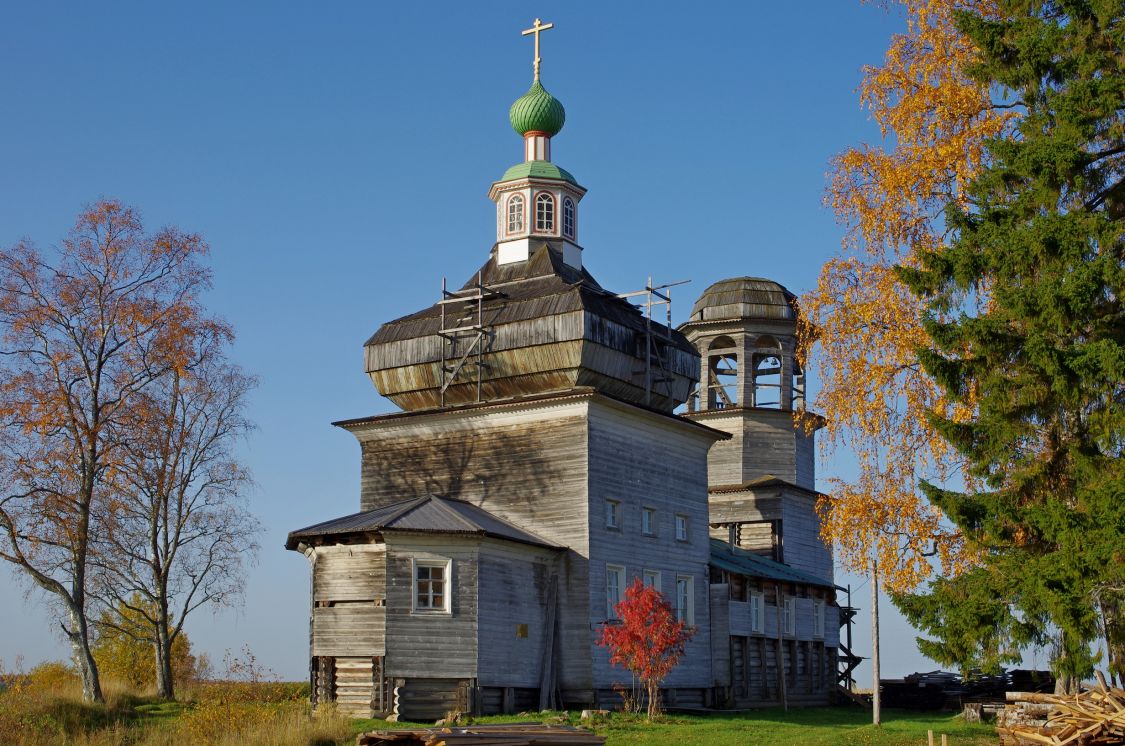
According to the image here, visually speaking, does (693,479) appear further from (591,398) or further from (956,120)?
(956,120)

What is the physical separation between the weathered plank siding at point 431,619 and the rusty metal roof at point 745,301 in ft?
66.4

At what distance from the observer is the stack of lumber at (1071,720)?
1856 cm

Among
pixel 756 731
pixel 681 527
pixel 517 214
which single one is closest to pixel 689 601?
pixel 681 527

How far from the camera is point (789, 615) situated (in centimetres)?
4119

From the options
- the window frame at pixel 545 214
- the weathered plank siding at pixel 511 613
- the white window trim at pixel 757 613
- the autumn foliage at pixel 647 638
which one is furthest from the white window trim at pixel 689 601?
the window frame at pixel 545 214

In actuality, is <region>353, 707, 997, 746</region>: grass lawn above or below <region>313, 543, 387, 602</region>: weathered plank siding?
below

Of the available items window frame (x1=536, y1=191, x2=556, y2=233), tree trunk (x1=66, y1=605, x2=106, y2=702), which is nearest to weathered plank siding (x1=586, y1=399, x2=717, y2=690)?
window frame (x1=536, y1=191, x2=556, y2=233)

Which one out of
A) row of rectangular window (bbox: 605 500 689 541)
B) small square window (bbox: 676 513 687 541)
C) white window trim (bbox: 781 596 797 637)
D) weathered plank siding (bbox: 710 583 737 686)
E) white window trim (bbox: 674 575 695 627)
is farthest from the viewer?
white window trim (bbox: 781 596 797 637)

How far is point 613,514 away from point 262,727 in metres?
12.5

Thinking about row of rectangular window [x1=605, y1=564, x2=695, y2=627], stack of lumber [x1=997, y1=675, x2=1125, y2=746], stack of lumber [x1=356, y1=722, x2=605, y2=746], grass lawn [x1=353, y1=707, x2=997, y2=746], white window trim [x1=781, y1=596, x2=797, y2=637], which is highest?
row of rectangular window [x1=605, y1=564, x2=695, y2=627]

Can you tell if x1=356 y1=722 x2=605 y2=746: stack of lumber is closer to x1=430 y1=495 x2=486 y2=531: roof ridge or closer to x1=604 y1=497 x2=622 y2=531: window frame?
x1=430 y1=495 x2=486 y2=531: roof ridge

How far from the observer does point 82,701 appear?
30844mm

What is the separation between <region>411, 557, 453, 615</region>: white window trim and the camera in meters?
29.3

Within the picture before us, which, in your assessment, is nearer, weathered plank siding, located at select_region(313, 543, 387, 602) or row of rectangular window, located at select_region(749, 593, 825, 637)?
weathered plank siding, located at select_region(313, 543, 387, 602)
